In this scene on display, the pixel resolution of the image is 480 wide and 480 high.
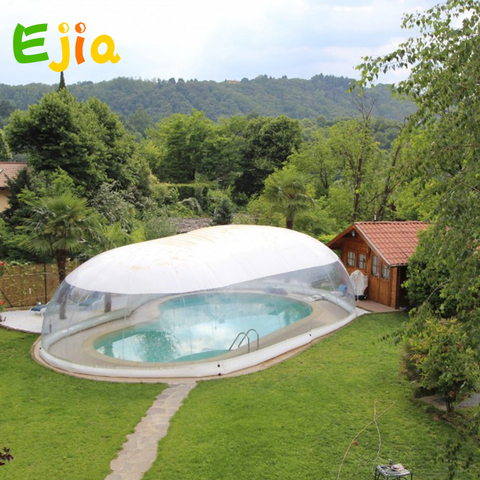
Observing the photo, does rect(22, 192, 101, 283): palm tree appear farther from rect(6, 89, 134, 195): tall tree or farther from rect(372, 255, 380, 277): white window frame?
rect(372, 255, 380, 277): white window frame

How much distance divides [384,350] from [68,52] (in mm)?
17813

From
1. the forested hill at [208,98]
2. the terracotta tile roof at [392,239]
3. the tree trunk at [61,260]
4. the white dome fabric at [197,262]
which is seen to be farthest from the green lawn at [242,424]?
the forested hill at [208,98]

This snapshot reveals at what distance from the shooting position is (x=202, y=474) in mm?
7406

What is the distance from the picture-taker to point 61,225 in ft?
51.0

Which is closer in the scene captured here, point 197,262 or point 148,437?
point 148,437

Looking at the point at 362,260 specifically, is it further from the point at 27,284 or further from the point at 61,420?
the point at 61,420

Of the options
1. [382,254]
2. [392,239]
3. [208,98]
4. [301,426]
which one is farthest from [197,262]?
[208,98]

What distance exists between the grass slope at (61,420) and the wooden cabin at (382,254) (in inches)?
387

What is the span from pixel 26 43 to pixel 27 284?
8.20m

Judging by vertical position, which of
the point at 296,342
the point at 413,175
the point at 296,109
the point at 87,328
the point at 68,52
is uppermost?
the point at 296,109

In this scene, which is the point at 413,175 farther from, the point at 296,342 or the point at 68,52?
the point at 68,52

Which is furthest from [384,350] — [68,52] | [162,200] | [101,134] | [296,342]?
[162,200]

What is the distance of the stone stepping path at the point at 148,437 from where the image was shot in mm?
7582

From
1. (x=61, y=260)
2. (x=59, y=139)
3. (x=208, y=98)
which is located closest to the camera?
(x=61, y=260)
